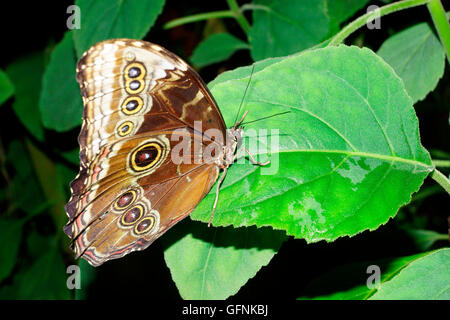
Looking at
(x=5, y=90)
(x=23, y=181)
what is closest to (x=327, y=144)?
(x=5, y=90)

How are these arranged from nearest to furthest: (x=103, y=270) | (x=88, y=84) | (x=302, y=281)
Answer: (x=88, y=84) → (x=302, y=281) → (x=103, y=270)

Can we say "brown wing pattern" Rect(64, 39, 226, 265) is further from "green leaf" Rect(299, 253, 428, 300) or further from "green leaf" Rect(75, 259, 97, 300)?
"green leaf" Rect(299, 253, 428, 300)

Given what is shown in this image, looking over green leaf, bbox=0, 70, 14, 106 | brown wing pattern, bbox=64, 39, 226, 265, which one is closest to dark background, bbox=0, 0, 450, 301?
brown wing pattern, bbox=64, 39, 226, 265

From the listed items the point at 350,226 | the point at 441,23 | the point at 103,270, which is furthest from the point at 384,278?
the point at 103,270

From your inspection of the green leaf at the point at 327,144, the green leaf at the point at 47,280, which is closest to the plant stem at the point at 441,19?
the green leaf at the point at 327,144

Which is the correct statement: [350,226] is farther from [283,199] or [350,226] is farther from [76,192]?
[76,192]

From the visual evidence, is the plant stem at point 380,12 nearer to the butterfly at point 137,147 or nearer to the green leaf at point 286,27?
the butterfly at point 137,147

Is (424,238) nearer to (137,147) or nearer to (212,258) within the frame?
(212,258)
